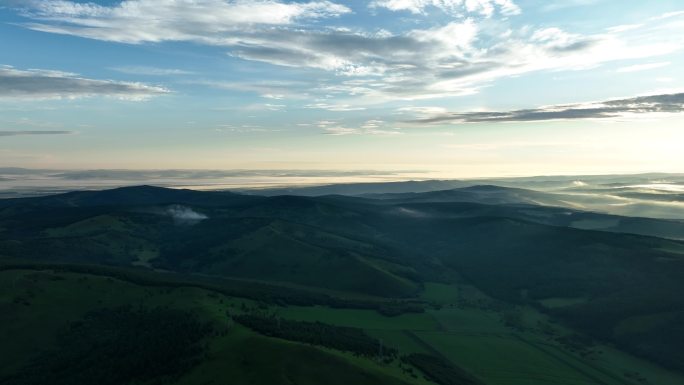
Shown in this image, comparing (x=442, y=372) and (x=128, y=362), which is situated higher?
(x=128, y=362)

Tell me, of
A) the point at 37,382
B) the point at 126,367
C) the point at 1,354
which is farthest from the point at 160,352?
the point at 1,354

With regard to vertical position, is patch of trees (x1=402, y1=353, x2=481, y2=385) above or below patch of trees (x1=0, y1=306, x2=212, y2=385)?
below

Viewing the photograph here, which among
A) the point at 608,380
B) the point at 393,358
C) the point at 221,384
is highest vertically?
the point at 221,384

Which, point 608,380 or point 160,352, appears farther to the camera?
point 608,380

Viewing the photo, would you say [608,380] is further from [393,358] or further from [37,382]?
[37,382]

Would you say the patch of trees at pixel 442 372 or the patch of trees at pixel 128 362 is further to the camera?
the patch of trees at pixel 442 372

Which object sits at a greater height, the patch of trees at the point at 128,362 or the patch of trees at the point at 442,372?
the patch of trees at the point at 128,362

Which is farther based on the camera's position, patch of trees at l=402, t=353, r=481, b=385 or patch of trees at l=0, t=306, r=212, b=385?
patch of trees at l=402, t=353, r=481, b=385

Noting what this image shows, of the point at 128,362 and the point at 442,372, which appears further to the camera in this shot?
the point at 442,372
